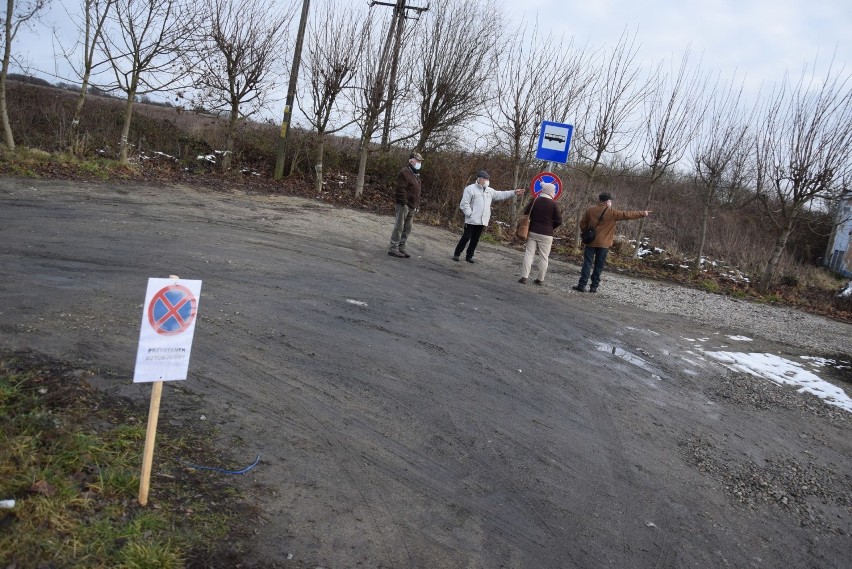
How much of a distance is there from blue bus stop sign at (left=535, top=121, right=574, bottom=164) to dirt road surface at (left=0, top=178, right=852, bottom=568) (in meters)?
3.63

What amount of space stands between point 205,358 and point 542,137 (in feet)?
29.5

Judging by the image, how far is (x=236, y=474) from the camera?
3836mm

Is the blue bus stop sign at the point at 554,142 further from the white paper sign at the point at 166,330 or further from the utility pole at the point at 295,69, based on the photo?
the utility pole at the point at 295,69

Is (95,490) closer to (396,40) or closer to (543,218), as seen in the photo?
(543,218)

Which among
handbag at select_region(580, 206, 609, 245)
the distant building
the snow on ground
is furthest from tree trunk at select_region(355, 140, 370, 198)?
the distant building

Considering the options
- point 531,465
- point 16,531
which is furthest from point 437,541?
point 16,531

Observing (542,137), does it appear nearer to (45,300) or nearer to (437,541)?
(45,300)

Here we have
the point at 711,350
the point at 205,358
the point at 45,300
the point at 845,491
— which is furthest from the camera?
the point at 711,350

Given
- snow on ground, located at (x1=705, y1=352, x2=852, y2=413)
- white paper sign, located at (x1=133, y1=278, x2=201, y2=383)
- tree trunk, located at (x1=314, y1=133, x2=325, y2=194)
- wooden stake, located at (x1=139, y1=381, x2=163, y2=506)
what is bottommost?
wooden stake, located at (x1=139, y1=381, x2=163, y2=506)

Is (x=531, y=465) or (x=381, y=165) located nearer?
(x=531, y=465)

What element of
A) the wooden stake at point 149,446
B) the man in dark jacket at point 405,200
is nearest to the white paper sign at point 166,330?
the wooden stake at point 149,446

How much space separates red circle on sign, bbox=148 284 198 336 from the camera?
3.23 m

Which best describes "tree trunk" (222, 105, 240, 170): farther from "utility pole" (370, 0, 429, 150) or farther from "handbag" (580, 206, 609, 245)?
"handbag" (580, 206, 609, 245)

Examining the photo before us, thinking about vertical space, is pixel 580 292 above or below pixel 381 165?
below
